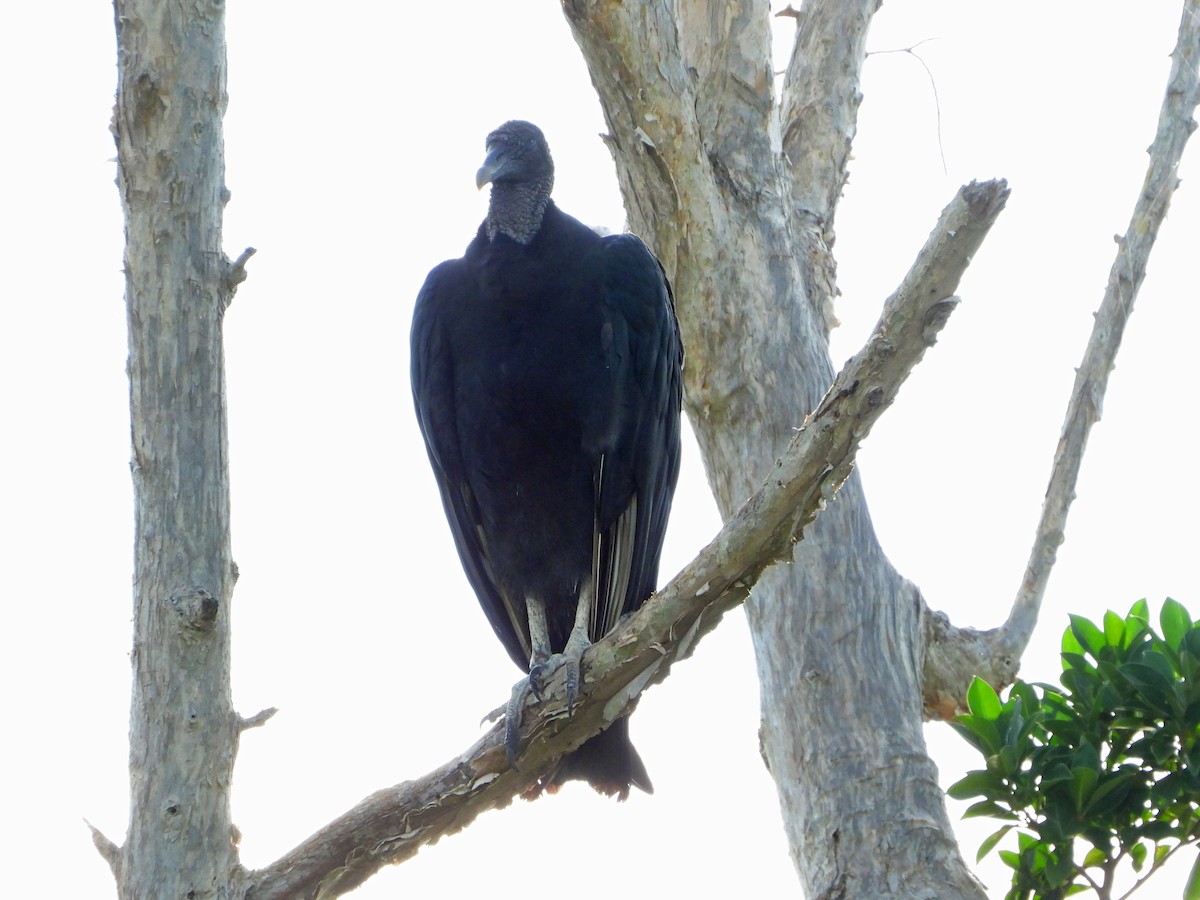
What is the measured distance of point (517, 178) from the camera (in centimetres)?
424

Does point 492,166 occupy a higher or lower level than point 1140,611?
higher

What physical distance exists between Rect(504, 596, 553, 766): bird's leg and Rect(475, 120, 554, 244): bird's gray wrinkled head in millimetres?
1119

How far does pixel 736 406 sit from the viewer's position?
4.26 m

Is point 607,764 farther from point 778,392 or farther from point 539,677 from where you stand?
point 778,392

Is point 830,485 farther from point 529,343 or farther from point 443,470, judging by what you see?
point 443,470

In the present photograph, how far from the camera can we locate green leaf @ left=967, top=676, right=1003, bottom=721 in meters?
2.97

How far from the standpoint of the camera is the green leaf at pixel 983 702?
297 cm

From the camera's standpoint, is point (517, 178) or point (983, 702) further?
point (517, 178)

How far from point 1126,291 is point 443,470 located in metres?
2.40

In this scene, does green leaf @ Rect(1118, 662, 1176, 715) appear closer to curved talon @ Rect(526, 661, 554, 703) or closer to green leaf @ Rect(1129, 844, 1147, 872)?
green leaf @ Rect(1129, 844, 1147, 872)

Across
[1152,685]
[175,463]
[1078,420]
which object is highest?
[175,463]

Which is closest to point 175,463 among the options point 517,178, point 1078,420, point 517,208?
point 517,208

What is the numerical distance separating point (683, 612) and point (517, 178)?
1.85 m

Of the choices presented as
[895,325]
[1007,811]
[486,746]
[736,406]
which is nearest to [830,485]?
[895,325]
